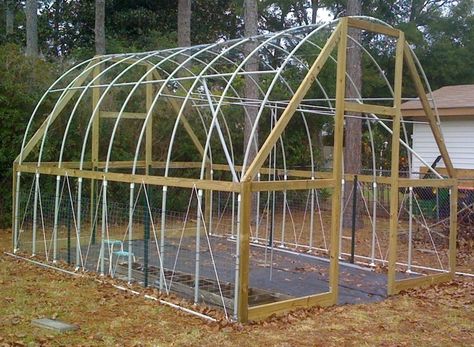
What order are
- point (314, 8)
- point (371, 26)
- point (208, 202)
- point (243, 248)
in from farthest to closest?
1. point (314, 8)
2. point (208, 202)
3. point (371, 26)
4. point (243, 248)


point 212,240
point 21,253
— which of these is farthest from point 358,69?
point 21,253

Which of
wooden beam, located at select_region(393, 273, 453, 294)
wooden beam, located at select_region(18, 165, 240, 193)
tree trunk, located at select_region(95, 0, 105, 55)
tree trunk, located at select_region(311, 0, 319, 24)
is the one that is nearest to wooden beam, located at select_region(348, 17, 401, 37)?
wooden beam, located at select_region(18, 165, 240, 193)

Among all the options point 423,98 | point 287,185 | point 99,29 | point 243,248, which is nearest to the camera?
point 243,248

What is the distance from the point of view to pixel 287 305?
22.3 feet

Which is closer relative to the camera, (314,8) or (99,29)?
(99,29)

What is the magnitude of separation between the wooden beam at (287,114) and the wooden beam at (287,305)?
1.38 meters

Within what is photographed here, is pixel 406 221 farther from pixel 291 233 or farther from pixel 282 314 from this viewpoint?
pixel 282 314

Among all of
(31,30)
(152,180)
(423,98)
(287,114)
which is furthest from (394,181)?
(31,30)

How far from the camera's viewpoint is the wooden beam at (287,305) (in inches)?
255

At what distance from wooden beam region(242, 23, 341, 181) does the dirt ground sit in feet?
5.19

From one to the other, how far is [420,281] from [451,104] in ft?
26.1

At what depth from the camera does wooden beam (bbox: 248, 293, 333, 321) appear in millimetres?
6487

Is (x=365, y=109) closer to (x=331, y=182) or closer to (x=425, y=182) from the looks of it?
(x=331, y=182)

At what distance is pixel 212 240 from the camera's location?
1159cm
